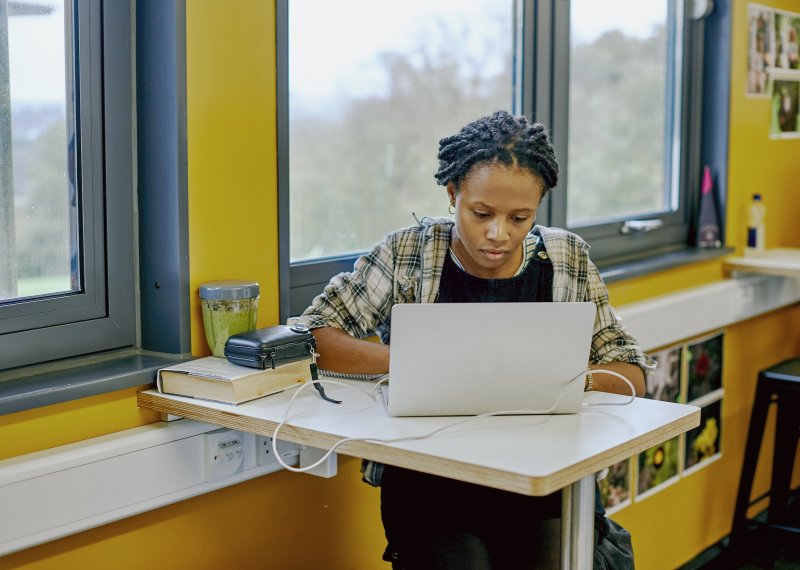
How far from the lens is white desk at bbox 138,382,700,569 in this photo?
1.40m

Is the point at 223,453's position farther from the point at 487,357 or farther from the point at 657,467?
the point at 657,467

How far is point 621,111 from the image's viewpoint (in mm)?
3189

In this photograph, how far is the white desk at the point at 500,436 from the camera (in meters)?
1.40

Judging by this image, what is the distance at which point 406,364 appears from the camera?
1.59 m

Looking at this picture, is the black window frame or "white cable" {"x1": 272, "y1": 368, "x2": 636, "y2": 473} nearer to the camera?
"white cable" {"x1": 272, "y1": 368, "x2": 636, "y2": 473}

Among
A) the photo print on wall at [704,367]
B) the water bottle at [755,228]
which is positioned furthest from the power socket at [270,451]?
the water bottle at [755,228]

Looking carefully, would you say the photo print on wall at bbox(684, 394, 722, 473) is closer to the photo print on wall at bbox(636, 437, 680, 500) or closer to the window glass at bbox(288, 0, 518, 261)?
the photo print on wall at bbox(636, 437, 680, 500)

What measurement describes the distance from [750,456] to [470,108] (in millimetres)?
1475

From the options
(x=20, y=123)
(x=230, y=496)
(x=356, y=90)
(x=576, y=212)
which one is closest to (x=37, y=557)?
(x=230, y=496)

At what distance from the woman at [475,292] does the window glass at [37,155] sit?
47cm

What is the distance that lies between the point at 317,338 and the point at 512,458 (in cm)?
62

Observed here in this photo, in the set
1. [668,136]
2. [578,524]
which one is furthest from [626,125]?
[578,524]

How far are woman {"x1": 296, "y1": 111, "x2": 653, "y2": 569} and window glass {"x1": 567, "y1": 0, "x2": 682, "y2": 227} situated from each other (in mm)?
1000

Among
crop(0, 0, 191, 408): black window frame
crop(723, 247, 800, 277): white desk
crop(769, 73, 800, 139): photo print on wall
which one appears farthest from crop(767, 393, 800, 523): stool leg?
crop(0, 0, 191, 408): black window frame
